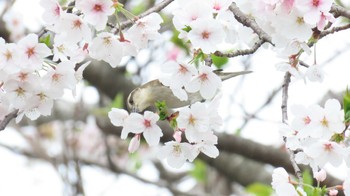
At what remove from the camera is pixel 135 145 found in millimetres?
1790

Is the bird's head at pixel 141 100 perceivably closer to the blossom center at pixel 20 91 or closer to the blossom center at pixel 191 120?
the blossom center at pixel 191 120

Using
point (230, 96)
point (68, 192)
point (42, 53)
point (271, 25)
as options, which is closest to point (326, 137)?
point (271, 25)

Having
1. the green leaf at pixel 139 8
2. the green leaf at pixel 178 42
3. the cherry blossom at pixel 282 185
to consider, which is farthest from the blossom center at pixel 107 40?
the green leaf at pixel 139 8

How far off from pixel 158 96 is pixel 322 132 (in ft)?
1.48

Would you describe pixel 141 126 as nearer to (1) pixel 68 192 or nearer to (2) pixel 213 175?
(1) pixel 68 192

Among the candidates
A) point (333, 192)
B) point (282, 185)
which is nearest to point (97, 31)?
point (282, 185)

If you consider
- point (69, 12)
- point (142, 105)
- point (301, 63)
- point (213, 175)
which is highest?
point (69, 12)

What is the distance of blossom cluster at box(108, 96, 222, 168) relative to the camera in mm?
1659

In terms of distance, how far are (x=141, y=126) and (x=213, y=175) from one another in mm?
3390

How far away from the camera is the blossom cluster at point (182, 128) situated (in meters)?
1.66

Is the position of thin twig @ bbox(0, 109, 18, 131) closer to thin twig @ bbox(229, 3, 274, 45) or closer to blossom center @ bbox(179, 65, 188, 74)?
blossom center @ bbox(179, 65, 188, 74)

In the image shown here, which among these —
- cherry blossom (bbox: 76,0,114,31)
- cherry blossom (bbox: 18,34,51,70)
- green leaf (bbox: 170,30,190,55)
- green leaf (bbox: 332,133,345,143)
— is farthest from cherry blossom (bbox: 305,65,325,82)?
green leaf (bbox: 170,30,190,55)

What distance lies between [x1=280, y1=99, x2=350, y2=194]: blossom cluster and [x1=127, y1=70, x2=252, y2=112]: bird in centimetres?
24

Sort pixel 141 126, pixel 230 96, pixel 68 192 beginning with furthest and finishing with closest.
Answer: pixel 230 96
pixel 68 192
pixel 141 126
